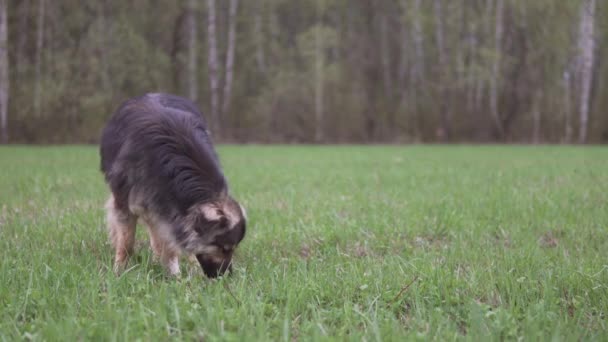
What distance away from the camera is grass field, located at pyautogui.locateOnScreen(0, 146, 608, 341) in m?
2.34

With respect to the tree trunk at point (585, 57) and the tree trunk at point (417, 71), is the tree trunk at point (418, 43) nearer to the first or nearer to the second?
the tree trunk at point (417, 71)

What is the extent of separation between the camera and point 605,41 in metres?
31.6

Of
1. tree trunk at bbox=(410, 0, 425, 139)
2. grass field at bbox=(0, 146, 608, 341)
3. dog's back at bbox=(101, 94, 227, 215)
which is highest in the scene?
tree trunk at bbox=(410, 0, 425, 139)

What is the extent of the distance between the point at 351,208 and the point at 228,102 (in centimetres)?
2339

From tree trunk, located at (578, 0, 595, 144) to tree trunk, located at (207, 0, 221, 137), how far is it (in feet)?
63.9

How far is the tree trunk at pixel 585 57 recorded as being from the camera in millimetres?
23953

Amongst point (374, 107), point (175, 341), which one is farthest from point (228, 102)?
point (175, 341)

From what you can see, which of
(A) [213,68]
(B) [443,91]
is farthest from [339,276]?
(B) [443,91]

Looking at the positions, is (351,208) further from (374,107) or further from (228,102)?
(374,107)

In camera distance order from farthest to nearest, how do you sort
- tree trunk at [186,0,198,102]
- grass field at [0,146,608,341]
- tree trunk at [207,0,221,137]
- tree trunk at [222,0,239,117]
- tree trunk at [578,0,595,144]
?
1. tree trunk at [186,0,198,102]
2. tree trunk at [222,0,239,117]
3. tree trunk at [207,0,221,137]
4. tree trunk at [578,0,595,144]
5. grass field at [0,146,608,341]

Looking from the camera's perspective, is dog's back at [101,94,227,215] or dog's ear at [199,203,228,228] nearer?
dog's ear at [199,203,228,228]

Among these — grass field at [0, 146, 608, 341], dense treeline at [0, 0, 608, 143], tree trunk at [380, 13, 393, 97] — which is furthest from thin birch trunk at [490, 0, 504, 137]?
grass field at [0, 146, 608, 341]

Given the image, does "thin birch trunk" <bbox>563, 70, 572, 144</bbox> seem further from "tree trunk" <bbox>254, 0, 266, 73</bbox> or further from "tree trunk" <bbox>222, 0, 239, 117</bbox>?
"tree trunk" <bbox>222, 0, 239, 117</bbox>

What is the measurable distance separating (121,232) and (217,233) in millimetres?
1115
